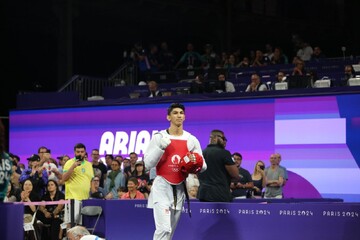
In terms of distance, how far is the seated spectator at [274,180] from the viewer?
15602 millimetres

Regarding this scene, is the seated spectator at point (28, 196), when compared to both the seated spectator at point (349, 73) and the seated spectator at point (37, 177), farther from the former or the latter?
the seated spectator at point (349, 73)

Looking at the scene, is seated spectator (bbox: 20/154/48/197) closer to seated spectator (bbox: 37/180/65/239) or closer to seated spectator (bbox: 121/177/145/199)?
seated spectator (bbox: 37/180/65/239)

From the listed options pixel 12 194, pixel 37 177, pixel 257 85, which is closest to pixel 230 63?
pixel 257 85

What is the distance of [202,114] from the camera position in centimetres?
1897

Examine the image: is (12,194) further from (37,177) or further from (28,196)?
(28,196)

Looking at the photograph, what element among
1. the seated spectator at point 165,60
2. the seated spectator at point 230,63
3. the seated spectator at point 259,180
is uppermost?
the seated spectator at point 165,60

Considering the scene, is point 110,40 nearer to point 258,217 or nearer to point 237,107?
point 237,107

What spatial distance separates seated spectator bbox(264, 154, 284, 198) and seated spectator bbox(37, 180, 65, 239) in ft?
12.6

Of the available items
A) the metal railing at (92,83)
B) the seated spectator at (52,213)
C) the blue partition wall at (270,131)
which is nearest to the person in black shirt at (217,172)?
the seated spectator at (52,213)

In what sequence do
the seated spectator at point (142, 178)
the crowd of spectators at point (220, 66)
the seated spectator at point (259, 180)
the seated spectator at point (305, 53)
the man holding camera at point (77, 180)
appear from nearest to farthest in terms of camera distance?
the man holding camera at point (77, 180) → the seated spectator at point (259, 180) → the seated spectator at point (142, 178) → the crowd of spectators at point (220, 66) → the seated spectator at point (305, 53)

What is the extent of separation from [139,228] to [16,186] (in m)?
4.71

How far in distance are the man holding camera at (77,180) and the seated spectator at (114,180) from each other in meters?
2.73

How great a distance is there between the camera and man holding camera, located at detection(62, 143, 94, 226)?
13344mm

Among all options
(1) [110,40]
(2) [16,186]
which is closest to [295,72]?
(2) [16,186]
